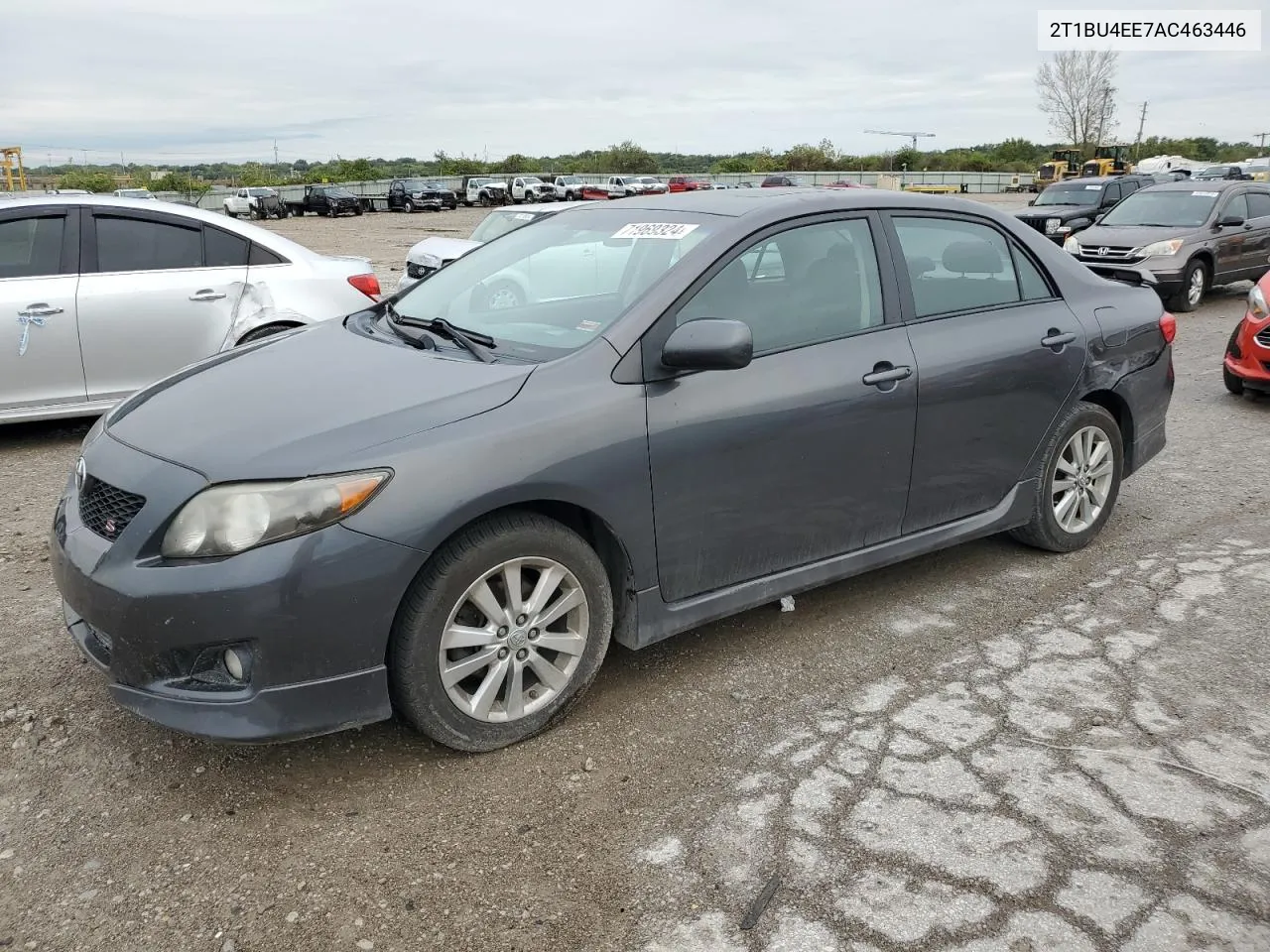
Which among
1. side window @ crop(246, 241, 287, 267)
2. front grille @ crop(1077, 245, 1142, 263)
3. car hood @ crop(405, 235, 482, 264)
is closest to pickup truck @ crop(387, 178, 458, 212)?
car hood @ crop(405, 235, 482, 264)

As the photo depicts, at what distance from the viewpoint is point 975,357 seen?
415 centimetres

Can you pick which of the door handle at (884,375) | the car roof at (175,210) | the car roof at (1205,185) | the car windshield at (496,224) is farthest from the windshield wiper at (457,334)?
the car roof at (1205,185)

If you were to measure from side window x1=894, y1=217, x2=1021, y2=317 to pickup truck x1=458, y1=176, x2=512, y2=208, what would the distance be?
5186 cm

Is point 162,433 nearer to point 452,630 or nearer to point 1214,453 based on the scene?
point 452,630

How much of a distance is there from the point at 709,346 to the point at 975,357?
1.45 metres

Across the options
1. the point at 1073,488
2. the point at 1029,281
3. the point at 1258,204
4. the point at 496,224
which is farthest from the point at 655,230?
the point at 1258,204

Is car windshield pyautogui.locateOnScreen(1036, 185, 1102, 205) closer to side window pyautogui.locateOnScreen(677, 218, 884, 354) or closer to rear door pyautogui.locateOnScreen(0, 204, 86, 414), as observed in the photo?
side window pyautogui.locateOnScreen(677, 218, 884, 354)

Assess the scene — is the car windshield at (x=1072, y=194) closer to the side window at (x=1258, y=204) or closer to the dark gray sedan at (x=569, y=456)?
the side window at (x=1258, y=204)

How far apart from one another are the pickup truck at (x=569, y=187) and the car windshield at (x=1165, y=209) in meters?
38.2

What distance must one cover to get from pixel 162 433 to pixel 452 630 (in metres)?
1.09

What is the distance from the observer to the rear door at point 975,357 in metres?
4.06

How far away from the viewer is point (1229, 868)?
2654mm

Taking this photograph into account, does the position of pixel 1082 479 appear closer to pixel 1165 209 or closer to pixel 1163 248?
pixel 1163 248

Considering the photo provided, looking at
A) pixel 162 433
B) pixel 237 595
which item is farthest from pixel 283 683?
pixel 162 433
